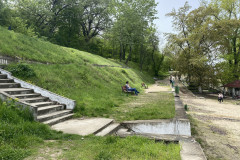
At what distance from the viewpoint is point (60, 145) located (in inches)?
171

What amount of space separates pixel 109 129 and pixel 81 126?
99cm

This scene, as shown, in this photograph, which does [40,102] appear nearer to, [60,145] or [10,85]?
[10,85]

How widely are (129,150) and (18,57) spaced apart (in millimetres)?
9238

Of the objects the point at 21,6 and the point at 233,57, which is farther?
the point at 21,6

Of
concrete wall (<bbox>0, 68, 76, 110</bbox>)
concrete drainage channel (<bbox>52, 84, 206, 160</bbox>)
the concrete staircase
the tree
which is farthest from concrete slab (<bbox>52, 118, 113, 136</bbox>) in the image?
the tree

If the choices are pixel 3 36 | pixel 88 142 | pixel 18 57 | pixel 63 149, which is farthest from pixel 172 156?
pixel 3 36

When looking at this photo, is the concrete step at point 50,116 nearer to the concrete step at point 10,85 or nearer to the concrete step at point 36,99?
the concrete step at point 36,99

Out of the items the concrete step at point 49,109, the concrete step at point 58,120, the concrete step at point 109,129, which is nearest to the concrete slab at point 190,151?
the concrete step at point 109,129

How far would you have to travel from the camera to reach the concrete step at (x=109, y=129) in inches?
219

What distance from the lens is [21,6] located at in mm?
36625

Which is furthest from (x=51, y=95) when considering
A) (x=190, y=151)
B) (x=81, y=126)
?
(x=190, y=151)

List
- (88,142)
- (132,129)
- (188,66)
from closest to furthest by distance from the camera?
(88,142) < (132,129) < (188,66)

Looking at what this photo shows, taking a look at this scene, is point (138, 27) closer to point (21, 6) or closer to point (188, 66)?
point (188, 66)

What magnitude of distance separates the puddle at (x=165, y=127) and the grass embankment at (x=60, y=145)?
1.68 m
